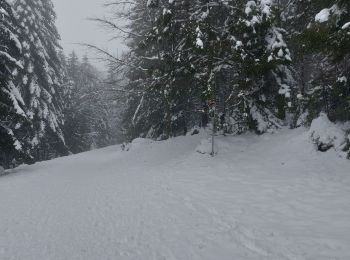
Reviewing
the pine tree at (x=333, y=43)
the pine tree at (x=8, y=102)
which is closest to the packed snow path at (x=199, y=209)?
the pine tree at (x=333, y=43)

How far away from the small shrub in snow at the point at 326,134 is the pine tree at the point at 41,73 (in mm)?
19170

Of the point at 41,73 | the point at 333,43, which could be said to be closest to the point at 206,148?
the point at 333,43

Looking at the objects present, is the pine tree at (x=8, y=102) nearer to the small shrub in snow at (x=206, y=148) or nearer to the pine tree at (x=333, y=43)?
the small shrub in snow at (x=206, y=148)

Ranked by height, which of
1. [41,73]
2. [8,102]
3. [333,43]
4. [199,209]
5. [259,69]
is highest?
[41,73]

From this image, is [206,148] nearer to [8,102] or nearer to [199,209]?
[199,209]

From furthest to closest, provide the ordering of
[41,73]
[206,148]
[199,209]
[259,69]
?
[41,73] < [206,148] < [259,69] < [199,209]

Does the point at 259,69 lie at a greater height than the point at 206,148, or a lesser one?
greater

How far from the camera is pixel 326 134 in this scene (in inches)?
480

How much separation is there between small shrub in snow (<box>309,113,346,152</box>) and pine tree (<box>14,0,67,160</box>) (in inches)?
755

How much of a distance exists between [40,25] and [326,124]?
81.0 feet

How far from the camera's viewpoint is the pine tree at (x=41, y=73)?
2770 centimetres

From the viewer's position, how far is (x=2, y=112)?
18.2 metres

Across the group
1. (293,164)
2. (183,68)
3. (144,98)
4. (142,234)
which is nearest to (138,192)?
(142,234)

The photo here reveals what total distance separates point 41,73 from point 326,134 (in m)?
23.8
